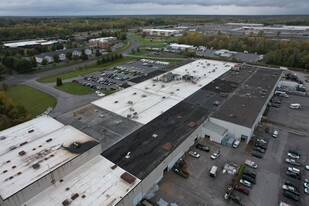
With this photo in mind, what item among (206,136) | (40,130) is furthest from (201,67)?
(40,130)

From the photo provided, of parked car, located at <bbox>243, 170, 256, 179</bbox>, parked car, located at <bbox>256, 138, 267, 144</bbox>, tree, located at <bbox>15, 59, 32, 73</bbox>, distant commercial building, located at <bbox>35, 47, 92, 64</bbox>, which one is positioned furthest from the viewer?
distant commercial building, located at <bbox>35, 47, 92, 64</bbox>

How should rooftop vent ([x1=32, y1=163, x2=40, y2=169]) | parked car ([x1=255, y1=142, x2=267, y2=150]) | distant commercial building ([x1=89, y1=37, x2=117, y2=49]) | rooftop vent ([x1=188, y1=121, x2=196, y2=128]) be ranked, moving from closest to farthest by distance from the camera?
rooftop vent ([x1=32, y1=163, x2=40, y2=169])
parked car ([x1=255, y1=142, x2=267, y2=150])
rooftop vent ([x1=188, y1=121, x2=196, y2=128])
distant commercial building ([x1=89, y1=37, x2=117, y2=49])

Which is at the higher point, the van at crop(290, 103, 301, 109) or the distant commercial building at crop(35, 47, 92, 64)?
the distant commercial building at crop(35, 47, 92, 64)

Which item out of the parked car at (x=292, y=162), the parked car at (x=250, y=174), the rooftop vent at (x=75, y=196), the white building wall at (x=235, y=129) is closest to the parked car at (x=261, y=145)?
the white building wall at (x=235, y=129)

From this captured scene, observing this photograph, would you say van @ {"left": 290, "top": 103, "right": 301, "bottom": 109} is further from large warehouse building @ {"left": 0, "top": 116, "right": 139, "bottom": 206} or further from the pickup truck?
large warehouse building @ {"left": 0, "top": 116, "right": 139, "bottom": 206}

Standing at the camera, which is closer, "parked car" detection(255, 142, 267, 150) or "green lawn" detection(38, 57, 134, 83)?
"parked car" detection(255, 142, 267, 150)

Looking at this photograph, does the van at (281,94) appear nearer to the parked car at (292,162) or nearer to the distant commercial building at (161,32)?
the parked car at (292,162)

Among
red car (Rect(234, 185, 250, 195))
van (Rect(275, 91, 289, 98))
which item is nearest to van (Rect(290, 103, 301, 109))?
van (Rect(275, 91, 289, 98))
